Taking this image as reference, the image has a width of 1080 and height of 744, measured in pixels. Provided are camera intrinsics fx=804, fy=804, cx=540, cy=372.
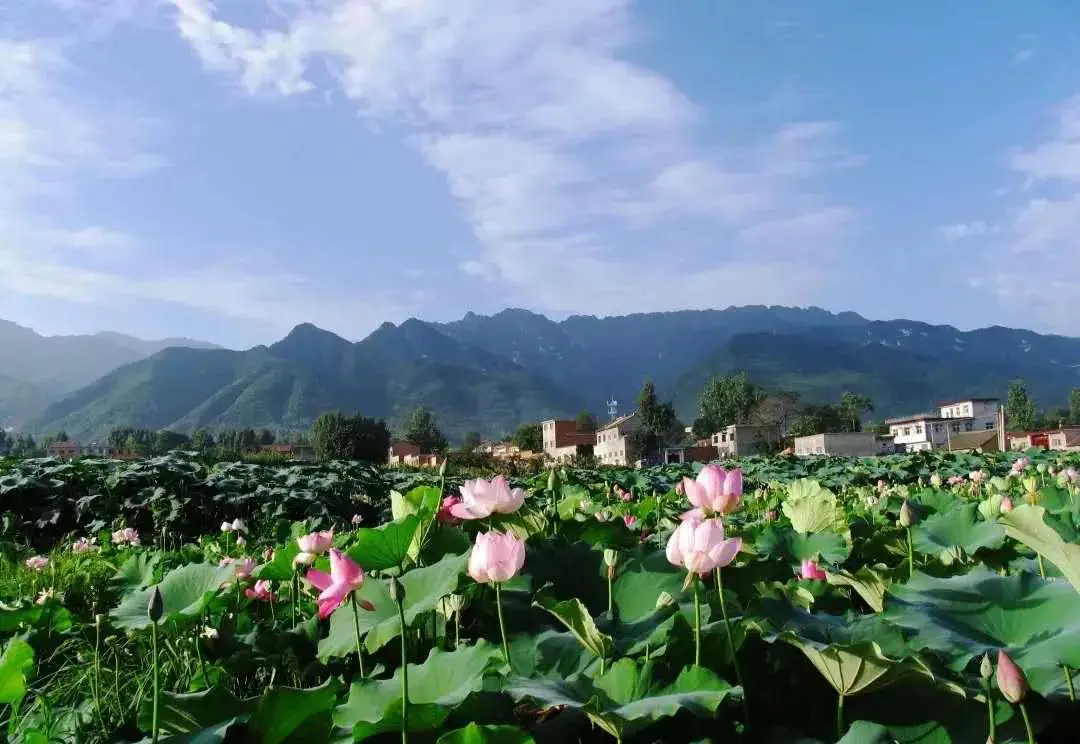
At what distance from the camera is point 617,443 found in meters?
83.6

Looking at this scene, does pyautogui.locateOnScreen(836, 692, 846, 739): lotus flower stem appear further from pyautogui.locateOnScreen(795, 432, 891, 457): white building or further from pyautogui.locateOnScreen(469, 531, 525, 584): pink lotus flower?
pyautogui.locateOnScreen(795, 432, 891, 457): white building

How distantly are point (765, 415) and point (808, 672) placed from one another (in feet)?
331

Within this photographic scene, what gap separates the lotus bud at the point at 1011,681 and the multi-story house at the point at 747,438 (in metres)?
86.7

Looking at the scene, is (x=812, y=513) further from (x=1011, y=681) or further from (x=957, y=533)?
(x=1011, y=681)

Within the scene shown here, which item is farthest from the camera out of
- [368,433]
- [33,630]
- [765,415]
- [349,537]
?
[765,415]

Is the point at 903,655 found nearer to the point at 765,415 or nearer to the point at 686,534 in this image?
the point at 686,534

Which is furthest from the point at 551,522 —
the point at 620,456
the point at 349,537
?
the point at 620,456

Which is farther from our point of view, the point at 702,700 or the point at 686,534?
the point at 686,534

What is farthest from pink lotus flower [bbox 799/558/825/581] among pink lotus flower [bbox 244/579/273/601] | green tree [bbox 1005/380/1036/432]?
green tree [bbox 1005/380/1036/432]

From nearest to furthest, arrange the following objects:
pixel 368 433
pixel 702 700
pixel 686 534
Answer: pixel 702 700 → pixel 686 534 → pixel 368 433

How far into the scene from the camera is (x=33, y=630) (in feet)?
7.79

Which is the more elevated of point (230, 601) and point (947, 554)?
point (947, 554)

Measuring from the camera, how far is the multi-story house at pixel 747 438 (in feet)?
284

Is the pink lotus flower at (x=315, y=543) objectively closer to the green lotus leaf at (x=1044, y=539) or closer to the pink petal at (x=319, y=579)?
the pink petal at (x=319, y=579)
